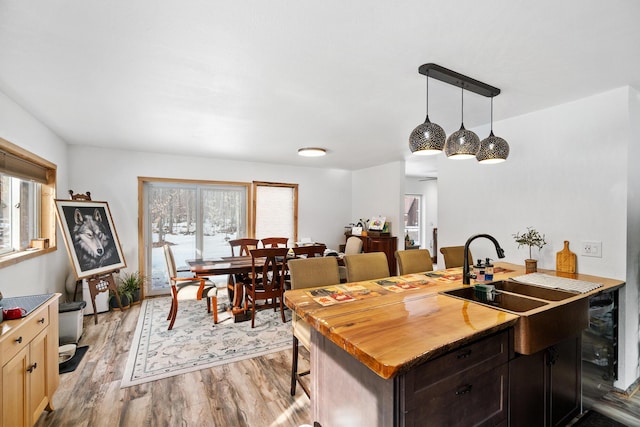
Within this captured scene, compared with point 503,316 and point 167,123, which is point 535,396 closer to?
point 503,316

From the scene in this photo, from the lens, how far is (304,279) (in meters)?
2.23

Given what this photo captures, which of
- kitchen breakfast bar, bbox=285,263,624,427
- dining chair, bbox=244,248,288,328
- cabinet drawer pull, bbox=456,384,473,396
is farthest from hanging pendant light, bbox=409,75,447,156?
dining chair, bbox=244,248,288,328

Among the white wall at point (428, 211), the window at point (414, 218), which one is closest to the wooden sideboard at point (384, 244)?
the window at point (414, 218)

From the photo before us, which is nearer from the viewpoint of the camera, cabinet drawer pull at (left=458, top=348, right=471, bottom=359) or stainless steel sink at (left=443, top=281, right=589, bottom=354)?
cabinet drawer pull at (left=458, top=348, right=471, bottom=359)

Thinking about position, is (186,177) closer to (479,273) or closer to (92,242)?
(92,242)

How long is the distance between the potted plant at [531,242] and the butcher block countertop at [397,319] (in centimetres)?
46

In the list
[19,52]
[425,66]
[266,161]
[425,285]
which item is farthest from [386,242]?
[19,52]

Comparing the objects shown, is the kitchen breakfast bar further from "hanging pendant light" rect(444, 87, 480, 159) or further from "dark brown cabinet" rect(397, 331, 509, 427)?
"hanging pendant light" rect(444, 87, 480, 159)

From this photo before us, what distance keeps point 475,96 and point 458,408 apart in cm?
228

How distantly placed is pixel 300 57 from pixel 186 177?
3.84 m

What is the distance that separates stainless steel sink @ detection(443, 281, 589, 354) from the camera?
4.70 ft

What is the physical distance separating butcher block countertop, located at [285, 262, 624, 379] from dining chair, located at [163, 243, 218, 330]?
211 centimetres

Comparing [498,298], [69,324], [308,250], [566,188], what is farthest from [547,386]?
[69,324]

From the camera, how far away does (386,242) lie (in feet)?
17.6
